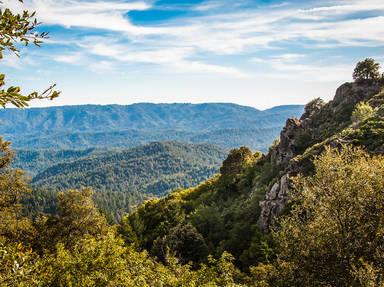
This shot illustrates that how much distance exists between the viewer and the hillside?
153 ft

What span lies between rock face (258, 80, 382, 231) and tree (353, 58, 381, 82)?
1752 mm

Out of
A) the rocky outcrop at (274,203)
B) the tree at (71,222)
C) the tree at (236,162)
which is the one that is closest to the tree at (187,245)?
the rocky outcrop at (274,203)

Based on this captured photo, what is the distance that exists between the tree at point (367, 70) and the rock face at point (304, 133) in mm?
1752

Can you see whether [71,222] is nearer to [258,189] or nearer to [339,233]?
[258,189]

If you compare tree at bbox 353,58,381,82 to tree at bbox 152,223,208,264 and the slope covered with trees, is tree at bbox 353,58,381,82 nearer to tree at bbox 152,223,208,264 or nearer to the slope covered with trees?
the slope covered with trees

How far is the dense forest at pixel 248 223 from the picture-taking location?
17.7 m

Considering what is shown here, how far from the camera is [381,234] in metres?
17.8

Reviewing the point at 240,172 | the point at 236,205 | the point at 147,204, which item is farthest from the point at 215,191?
the point at 147,204

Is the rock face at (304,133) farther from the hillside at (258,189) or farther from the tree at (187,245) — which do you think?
the tree at (187,245)

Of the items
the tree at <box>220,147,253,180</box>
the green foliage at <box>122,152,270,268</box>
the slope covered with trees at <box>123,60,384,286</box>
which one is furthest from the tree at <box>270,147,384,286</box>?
the tree at <box>220,147,253,180</box>

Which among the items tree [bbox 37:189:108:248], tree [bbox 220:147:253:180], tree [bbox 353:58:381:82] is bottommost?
tree [bbox 37:189:108:248]

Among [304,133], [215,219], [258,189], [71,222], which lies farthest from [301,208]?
[304,133]

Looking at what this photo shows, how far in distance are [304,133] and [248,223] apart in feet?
72.8

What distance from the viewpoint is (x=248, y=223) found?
52.8 metres
